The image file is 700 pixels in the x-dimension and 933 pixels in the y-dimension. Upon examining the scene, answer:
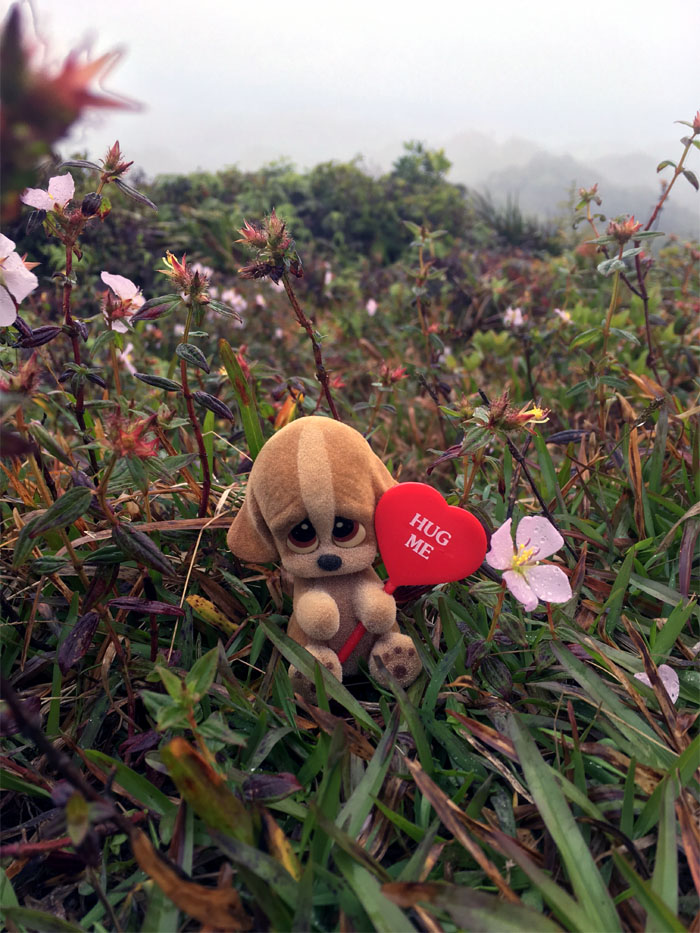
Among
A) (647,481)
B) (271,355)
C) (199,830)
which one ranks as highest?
(647,481)

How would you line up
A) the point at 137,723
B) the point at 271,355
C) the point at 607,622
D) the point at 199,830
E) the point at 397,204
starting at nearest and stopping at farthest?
the point at 199,830 → the point at 137,723 → the point at 607,622 → the point at 271,355 → the point at 397,204

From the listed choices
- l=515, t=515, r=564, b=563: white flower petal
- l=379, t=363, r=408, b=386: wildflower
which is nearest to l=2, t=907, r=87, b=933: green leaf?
l=515, t=515, r=564, b=563: white flower petal

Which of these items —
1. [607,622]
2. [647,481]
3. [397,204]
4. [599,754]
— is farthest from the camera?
[397,204]

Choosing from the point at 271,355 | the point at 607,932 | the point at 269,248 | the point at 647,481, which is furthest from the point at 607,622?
the point at 271,355

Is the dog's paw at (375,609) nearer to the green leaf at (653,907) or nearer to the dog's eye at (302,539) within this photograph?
the dog's eye at (302,539)

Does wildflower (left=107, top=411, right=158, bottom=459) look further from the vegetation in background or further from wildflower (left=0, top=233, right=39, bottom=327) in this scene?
wildflower (left=0, top=233, right=39, bottom=327)

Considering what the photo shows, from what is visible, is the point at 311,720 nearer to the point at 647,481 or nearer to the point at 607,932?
the point at 607,932

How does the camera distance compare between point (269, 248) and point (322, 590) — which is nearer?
point (322, 590)
